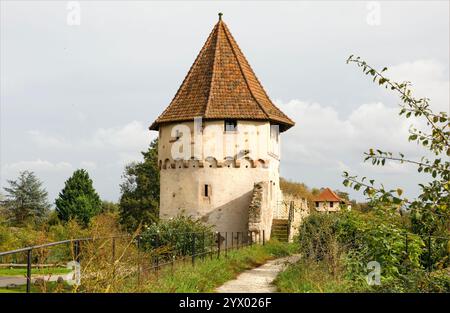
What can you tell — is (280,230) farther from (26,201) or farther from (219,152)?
(26,201)

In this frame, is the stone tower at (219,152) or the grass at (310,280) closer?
the grass at (310,280)

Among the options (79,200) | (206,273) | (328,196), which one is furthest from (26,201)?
(206,273)

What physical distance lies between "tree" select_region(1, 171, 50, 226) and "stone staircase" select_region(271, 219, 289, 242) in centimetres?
3711

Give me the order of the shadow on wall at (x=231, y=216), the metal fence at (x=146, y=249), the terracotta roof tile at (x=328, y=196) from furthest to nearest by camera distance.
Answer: the terracotta roof tile at (x=328, y=196), the shadow on wall at (x=231, y=216), the metal fence at (x=146, y=249)

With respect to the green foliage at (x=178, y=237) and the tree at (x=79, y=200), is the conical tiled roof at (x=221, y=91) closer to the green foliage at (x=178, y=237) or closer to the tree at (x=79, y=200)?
the green foliage at (x=178, y=237)

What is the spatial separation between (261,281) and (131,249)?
4.19 metres

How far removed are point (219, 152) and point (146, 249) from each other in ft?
41.3

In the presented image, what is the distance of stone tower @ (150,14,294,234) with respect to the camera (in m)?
28.2

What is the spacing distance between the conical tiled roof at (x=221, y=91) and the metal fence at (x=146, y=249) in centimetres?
580

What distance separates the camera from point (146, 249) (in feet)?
53.1

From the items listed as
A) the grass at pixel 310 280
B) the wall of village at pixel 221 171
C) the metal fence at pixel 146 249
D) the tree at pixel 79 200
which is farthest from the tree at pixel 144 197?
the grass at pixel 310 280

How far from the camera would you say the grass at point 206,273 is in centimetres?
1127
